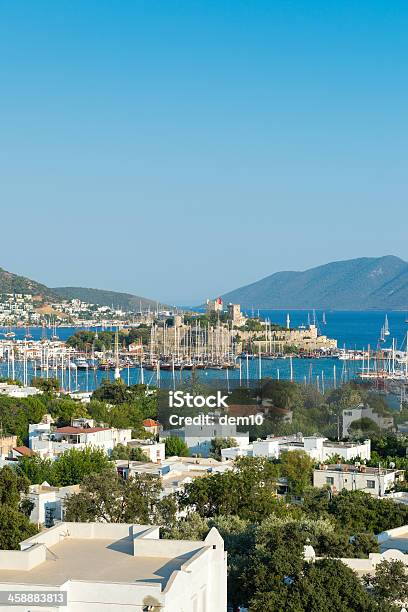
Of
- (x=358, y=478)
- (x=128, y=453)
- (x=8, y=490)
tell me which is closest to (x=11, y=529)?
(x=8, y=490)

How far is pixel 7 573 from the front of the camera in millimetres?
9406

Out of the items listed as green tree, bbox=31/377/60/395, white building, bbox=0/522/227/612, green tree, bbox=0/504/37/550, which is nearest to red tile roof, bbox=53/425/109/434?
green tree, bbox=31/377/60/395

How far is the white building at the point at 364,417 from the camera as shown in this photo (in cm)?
3848

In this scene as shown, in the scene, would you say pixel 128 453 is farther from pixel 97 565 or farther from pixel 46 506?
pixel 97 565

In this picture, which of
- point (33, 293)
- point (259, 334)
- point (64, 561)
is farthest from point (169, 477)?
point (33, 293)

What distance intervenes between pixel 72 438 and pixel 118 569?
76.1 ft

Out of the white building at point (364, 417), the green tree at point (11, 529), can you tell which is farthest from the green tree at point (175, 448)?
the green tree at point (11, 529)

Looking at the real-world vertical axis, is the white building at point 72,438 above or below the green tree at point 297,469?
above

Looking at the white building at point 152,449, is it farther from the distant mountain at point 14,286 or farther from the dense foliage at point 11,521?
the distant mountain at point 14,286

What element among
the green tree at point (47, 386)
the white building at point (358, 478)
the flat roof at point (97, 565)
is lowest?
the white building at point (358, 478)

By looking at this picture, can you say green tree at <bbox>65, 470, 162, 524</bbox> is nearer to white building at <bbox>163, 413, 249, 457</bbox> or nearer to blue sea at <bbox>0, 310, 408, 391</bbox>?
white building at <bbox>163, 413, 249, 457</bbox>

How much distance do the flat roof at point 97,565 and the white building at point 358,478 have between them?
1597 cm

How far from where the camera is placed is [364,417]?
126 ft

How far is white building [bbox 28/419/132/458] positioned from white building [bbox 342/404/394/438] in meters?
8.16
